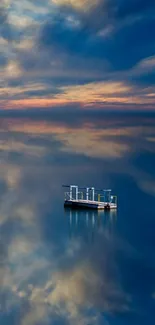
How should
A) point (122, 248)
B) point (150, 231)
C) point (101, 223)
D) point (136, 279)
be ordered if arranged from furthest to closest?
point (101, 223) → point (150, 231) → point (122, 248) → point (136, 279)

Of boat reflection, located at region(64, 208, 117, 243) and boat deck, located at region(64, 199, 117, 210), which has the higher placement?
boat deck, located at region(64, 199, 117, 210)

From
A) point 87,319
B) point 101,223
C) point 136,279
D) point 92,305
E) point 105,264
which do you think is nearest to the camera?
point 87,319

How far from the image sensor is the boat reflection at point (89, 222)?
18720 millimetres

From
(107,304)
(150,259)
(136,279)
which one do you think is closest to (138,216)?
(150,259)

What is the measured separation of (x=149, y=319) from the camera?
1130cm

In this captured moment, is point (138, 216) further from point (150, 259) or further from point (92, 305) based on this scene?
point (92, 305)

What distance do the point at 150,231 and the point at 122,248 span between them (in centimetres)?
224

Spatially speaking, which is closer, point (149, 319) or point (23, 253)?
point (149, 319)

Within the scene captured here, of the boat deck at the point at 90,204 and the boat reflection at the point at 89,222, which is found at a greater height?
the boat deck at the point at 90,204

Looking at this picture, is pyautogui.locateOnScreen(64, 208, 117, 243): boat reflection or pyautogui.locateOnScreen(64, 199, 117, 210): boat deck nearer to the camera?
pyautogui.locateOnScreen(64, 208, 117, 243): boat reflection

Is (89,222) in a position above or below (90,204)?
below

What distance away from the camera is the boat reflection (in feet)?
61.4

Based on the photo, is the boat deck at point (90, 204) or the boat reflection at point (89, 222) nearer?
the boat reflection at point (89, 222)

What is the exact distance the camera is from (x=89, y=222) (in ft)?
66.8
